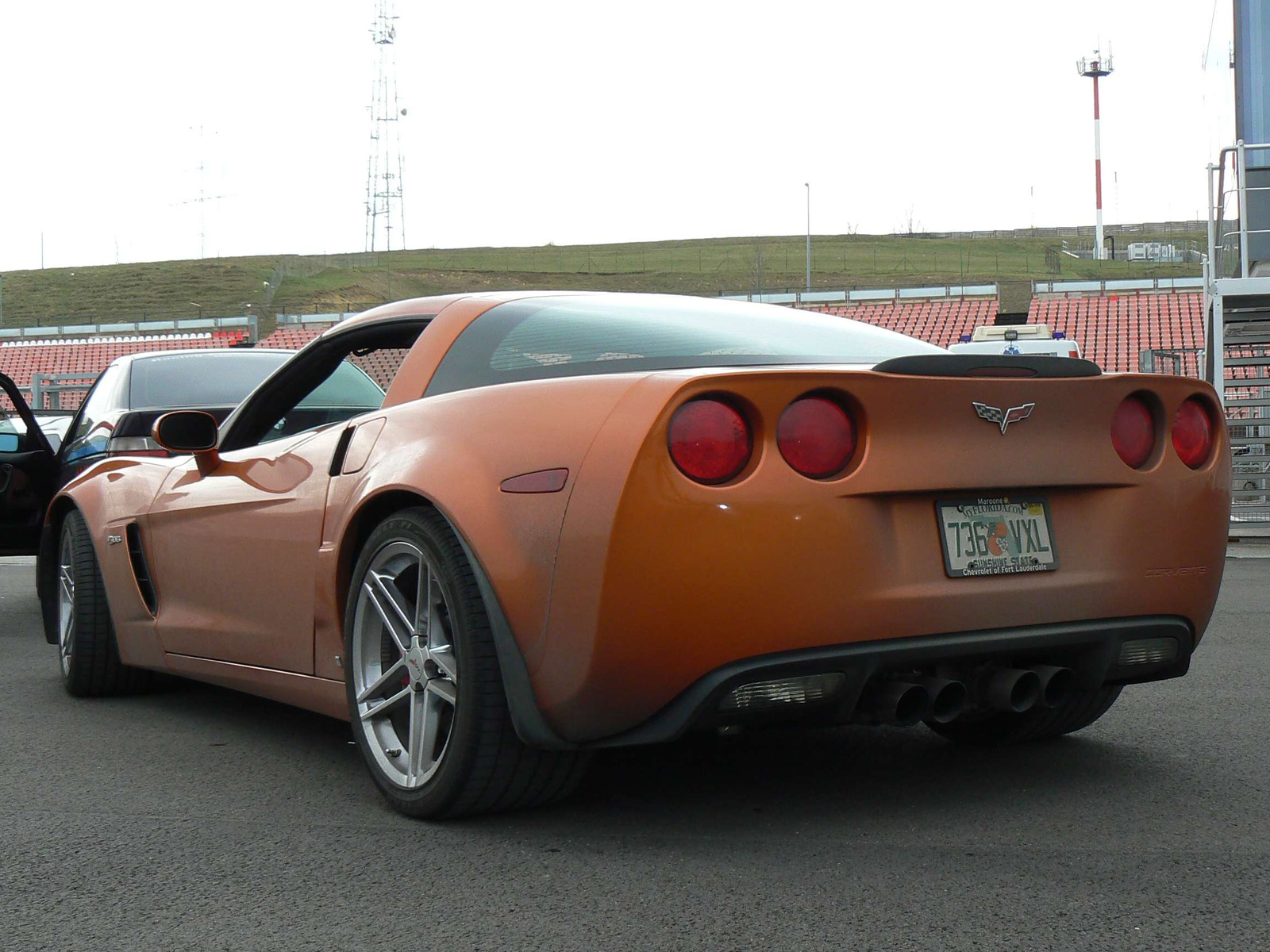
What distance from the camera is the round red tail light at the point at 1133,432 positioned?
3.43 metres

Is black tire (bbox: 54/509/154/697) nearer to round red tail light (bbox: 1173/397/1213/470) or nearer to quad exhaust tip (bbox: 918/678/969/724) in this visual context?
quad exhaust tip (bbox: 918/678/969/724)

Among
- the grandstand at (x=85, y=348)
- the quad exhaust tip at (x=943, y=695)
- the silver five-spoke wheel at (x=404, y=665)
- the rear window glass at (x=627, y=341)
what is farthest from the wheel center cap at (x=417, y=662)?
the grandstand at (x=85, y=348)

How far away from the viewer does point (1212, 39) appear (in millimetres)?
18984

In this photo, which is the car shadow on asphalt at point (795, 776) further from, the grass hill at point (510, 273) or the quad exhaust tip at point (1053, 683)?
the grass hill at point (510, 273)

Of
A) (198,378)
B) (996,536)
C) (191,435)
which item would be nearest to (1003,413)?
(996,536)

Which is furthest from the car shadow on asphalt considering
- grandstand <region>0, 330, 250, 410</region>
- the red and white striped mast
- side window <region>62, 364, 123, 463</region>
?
the red and white striped mast

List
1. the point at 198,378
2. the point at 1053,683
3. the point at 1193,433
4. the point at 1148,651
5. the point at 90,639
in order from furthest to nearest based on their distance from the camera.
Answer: the point at 198,378 → the point at 90,639 → the point at 1193,433 → the point at 1148,651 → the point at 1053,683

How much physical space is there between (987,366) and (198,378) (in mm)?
5882

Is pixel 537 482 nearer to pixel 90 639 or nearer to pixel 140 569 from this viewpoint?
pixel 140 569

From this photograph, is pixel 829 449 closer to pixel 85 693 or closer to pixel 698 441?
pixel 698 441

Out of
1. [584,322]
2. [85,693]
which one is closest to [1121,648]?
[584,322]

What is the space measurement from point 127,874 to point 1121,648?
2189 mm

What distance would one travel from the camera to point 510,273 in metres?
85.4

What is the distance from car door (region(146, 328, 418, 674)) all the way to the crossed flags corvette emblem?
5.01 feet
